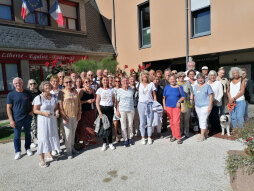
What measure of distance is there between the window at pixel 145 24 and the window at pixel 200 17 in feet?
9.34

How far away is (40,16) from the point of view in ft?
37.1

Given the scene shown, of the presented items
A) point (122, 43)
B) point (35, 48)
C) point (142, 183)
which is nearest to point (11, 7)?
point (35, 48)

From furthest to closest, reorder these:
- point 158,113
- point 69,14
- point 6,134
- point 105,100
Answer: point 69,14
point 6,134
point 158,113
point 105,100

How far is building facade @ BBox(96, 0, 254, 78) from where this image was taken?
26.0 feet

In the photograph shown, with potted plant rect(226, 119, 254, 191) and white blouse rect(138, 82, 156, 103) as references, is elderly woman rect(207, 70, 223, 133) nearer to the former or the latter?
white blouse rect(138, 82, 156, 103)

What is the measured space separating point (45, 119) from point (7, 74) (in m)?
7.94

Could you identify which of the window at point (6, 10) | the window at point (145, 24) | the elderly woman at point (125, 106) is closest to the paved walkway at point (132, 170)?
the elderly woman at point (125, 106)

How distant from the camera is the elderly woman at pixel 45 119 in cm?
386

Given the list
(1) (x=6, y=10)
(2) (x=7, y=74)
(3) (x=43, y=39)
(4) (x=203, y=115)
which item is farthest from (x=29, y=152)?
(1) (x=6, y=10)

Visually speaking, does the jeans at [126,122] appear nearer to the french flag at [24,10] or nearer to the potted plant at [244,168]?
the potted plant at [244,168]

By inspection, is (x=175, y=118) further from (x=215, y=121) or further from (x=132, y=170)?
(x=132, y=170)

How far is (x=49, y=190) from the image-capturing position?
3.06 m

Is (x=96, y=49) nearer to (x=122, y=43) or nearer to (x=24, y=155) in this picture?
(x=122, y=43)

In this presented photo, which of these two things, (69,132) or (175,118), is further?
(175,118)
